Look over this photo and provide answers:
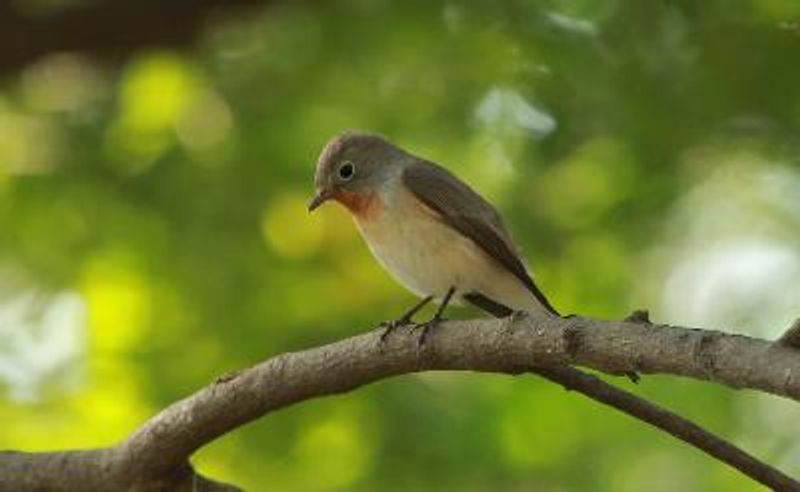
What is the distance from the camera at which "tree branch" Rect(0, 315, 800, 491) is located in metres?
3.16

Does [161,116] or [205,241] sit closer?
[205,241]

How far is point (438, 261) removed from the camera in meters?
5.27

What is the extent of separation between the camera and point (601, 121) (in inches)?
251

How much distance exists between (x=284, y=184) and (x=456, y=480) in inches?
57.4

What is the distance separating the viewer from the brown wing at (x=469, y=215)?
526 centimetres

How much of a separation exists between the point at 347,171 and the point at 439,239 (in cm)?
47

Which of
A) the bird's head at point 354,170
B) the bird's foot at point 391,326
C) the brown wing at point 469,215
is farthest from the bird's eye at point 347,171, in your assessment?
the bird's foot at point 391,326

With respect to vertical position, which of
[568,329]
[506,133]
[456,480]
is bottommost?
[568,329]

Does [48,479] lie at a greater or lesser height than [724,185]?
lesser

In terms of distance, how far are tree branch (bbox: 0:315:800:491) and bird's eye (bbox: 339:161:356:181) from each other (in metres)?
1.38

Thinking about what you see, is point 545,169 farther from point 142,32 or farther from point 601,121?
point 142,32

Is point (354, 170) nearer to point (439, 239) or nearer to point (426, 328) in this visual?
point (439, 239)

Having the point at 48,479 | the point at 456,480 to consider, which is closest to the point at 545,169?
the point at 456,480

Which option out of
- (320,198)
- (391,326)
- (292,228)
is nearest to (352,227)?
(292,228)
